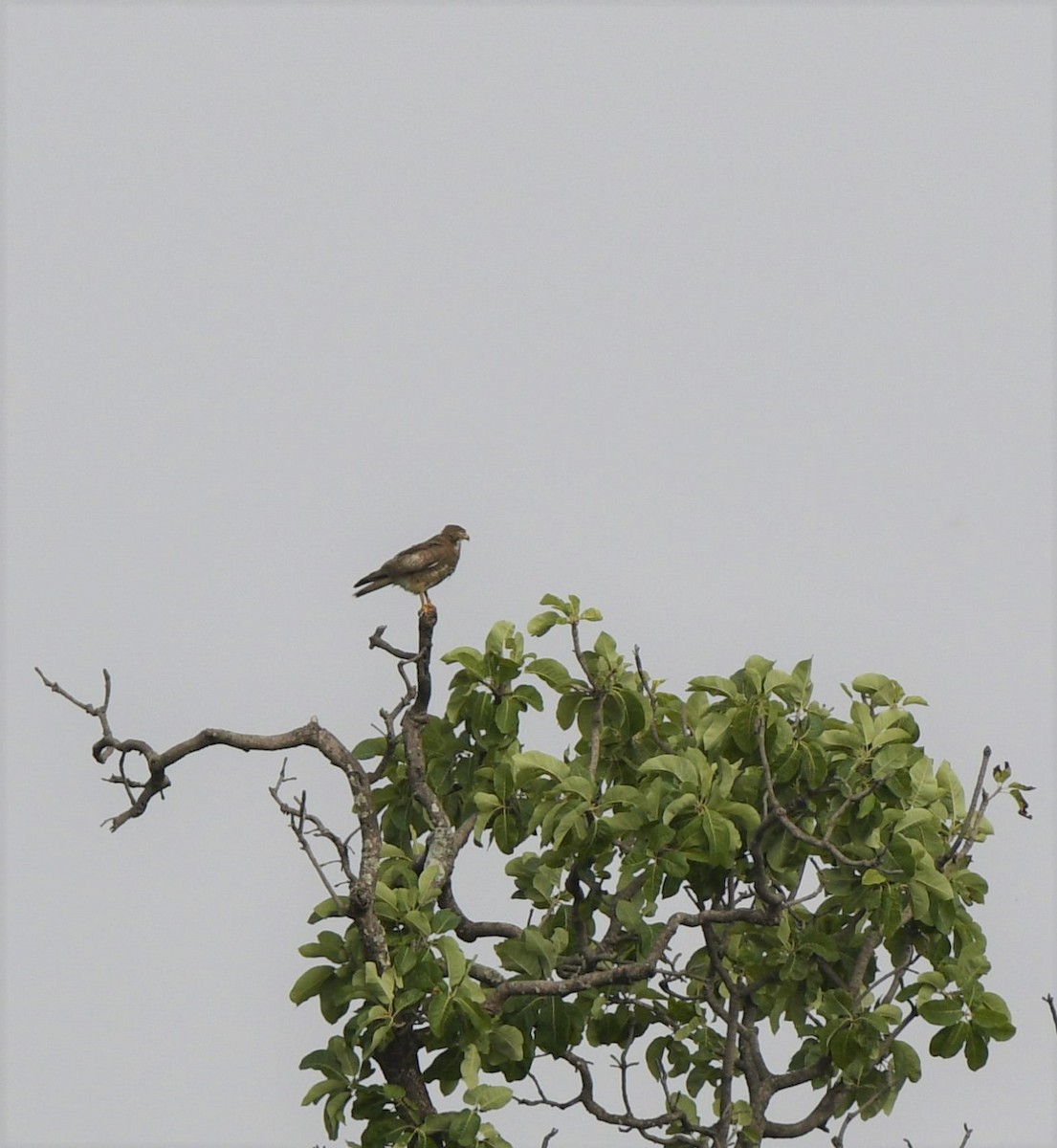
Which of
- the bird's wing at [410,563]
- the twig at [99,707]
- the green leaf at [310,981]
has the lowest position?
the green leaf at [310,981]

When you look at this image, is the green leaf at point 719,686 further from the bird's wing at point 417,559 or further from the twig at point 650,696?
the bird's wing at point 417,559

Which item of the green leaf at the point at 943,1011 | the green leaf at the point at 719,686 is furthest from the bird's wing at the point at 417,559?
Answer: the green leaf at the point at 943,1011

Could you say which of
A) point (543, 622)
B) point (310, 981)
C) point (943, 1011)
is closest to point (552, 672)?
point (543, 622)

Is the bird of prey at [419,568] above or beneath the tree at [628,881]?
above

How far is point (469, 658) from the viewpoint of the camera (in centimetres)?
1195

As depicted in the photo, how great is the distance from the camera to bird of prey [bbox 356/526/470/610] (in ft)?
47.2

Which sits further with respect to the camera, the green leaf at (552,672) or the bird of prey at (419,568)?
the bird of prey at (419,568)

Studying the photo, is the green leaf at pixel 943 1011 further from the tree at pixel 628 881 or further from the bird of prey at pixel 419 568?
the bird of prey at pixel 419 568

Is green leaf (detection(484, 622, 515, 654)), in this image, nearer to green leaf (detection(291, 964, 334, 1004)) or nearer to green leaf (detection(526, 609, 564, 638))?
green leaf (detection(526, 609, 564, 638))

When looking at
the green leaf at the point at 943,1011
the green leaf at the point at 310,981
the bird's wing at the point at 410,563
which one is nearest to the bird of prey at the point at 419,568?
the bird's wing at the point at 410,563

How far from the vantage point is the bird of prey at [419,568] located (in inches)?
567

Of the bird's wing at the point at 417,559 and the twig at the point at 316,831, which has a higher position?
the bird's wing at the point at 417,559

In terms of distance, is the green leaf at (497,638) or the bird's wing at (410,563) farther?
the bird's wing at (410,563)

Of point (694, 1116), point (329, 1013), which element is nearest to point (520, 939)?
point (329, 1013)
